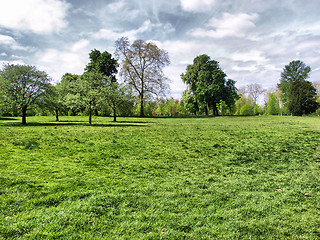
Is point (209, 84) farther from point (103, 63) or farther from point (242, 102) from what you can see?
point (242, 102)

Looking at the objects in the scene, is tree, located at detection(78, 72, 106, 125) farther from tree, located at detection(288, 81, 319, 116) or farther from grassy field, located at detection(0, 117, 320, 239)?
tree, located at detection(288, 81, 319, 116)

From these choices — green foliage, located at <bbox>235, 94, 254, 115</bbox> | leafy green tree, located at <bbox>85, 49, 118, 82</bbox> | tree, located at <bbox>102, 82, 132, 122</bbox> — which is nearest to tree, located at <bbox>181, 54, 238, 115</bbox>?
leafy green tree, located at <bbox>85, 49, 118, 82</bbox>

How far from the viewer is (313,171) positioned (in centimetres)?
625

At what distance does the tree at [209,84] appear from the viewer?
141 ft

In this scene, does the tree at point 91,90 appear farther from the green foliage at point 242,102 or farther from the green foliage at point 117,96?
the green foliage at point 242,102

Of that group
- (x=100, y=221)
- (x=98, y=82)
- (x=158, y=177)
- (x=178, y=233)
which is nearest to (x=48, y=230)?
(x=100, y=221)

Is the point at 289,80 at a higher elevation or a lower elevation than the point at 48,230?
higher

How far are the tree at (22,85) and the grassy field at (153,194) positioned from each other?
11.0 meters

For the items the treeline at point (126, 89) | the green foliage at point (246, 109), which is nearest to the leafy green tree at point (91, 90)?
the treeline at point (126, 89)

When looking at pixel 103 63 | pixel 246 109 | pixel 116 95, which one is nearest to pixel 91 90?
pixel 116 95

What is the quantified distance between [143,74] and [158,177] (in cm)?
3675

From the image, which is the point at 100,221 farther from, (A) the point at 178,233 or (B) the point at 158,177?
(B) the point at 158,177

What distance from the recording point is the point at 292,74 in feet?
195

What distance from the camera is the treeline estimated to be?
17312mm
